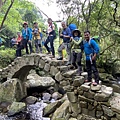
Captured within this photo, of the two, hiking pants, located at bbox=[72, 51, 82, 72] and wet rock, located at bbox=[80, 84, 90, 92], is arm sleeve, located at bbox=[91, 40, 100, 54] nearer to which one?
hiking pants, located at bbox=[72, 51, 82, 72]

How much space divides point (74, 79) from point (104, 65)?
1009 cm

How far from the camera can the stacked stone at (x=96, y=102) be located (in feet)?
18.9

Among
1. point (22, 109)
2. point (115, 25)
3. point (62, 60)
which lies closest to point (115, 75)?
point (115, 25)

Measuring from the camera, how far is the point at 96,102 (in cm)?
605

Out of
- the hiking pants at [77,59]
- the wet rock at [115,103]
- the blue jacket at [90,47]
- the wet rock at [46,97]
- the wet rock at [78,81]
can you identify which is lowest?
the wet rock at [46,97]

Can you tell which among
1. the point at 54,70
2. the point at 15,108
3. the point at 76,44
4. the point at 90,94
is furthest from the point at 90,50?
the point at 15,108

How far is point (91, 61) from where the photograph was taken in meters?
6.02

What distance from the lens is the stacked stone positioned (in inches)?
227

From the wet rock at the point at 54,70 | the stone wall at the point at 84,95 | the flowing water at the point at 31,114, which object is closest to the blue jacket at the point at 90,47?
the stone wall at the point at 84,95

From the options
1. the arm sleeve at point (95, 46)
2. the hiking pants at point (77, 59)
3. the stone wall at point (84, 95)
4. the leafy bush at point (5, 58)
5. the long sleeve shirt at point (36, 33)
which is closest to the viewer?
the arm sleeve at point (95, 46)

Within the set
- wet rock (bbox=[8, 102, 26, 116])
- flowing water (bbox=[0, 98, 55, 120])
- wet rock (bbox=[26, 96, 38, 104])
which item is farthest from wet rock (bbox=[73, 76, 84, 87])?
wet rock (bbox=[26, 96, 38, 104])

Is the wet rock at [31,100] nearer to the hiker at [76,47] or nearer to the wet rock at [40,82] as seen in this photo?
the wet rock at [40,82]

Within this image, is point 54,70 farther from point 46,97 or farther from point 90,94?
point 46,97

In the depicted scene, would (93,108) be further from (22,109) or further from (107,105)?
(22,109)
